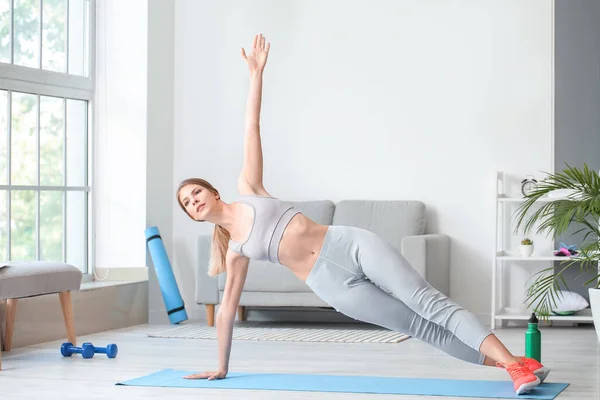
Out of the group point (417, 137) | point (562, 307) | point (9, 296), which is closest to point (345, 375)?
point (9, 296)

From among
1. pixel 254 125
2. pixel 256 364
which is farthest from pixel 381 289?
pixel 256 364

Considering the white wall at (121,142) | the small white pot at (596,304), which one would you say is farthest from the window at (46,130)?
the small white pot at (596,304)

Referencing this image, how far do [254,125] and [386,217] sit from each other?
2.84 metres

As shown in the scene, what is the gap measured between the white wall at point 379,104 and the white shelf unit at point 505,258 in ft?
0.31

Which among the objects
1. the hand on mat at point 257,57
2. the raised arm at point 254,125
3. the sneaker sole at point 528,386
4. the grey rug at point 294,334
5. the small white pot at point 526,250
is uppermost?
the hand on mat at point 257,57

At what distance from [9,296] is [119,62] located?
2653 millimetres

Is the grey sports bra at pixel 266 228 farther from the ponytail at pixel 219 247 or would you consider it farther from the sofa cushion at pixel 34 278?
the sofa cushion at pixel 34 278

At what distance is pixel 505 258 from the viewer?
6.46 m

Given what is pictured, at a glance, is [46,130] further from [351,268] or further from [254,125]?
[351,268]

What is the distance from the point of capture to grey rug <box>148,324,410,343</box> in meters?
5.94

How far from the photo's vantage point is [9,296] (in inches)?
195

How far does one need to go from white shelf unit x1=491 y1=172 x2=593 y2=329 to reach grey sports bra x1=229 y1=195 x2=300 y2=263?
287 centimetres

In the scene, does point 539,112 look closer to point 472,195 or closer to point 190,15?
point 472,195

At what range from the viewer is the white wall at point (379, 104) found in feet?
22.3
